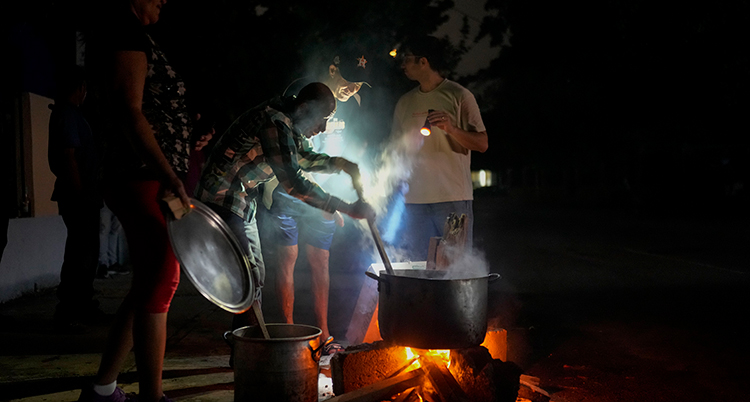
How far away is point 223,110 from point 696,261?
937cm

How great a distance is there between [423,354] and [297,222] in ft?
4.48

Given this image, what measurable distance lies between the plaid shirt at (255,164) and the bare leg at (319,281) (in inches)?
36.0

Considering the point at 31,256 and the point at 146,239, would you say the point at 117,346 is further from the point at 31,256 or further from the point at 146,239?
the point at 31,256

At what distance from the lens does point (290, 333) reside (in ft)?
11.4

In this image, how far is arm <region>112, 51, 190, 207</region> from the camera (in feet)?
8.36

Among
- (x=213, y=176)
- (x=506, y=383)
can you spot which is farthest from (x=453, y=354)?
(x=213, y=176)

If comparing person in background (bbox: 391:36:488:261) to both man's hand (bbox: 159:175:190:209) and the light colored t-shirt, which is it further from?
man's hand (bbox: 159:175:190:209)

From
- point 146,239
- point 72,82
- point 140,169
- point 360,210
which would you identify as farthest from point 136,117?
point 72,82

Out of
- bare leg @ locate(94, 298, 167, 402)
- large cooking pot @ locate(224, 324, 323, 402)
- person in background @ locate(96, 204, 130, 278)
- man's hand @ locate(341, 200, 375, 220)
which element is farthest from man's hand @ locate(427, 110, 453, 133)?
person in background @ locate(96, 204, 130, 278)

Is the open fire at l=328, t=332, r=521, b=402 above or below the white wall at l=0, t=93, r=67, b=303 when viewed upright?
below

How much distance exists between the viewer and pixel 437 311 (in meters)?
3.20

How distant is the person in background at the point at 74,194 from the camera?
4.80 meters

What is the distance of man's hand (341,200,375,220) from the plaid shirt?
78 millimetres

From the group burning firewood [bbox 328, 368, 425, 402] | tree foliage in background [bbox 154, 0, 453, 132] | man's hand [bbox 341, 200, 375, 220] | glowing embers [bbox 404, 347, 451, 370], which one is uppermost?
tree foliage in background [bbox 154, 0, 453, 132]
